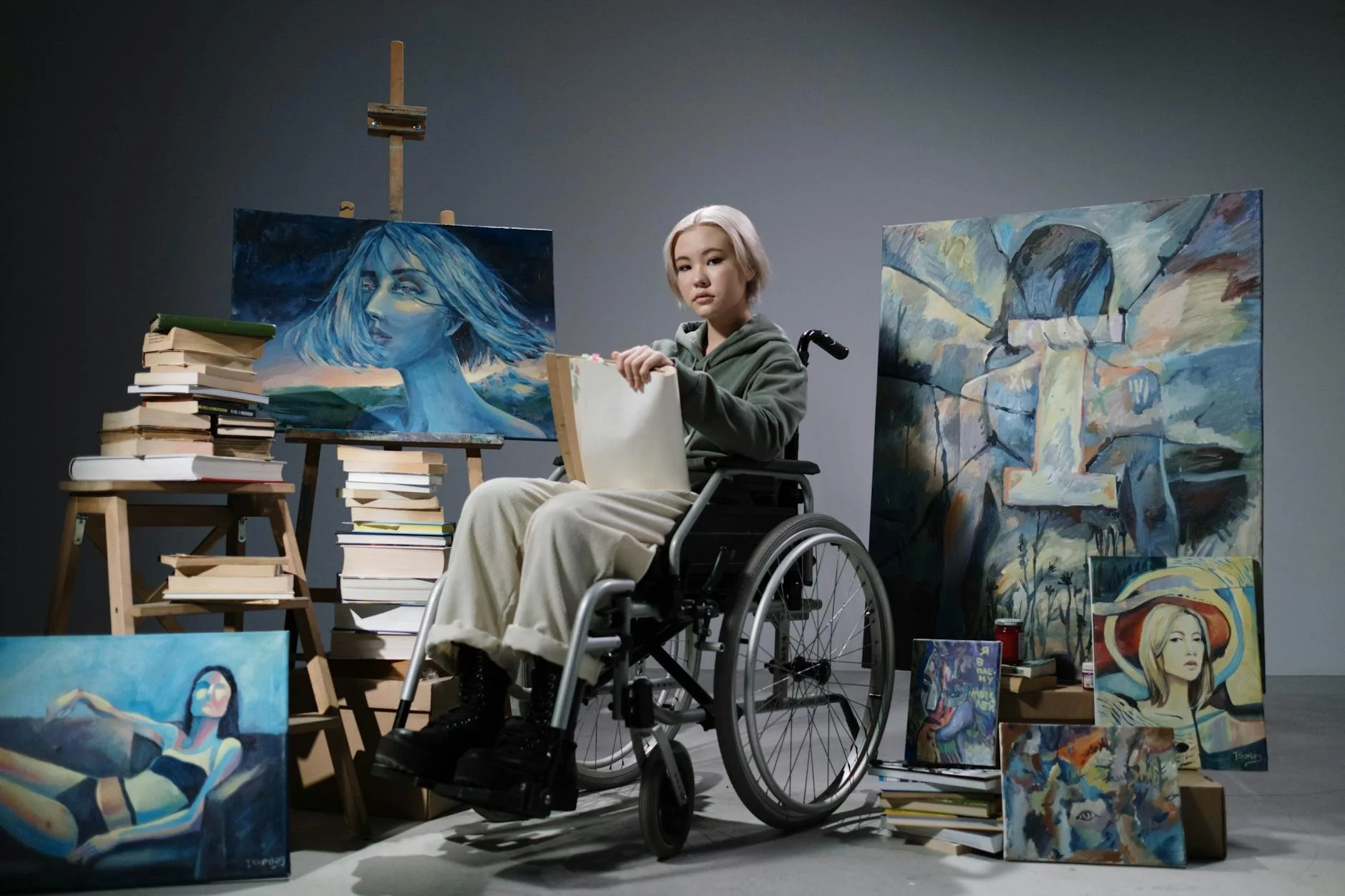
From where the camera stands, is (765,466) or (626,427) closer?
(626,427)

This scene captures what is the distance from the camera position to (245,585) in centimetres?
222

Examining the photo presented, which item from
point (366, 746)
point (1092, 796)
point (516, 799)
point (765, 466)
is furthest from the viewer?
point (366, 746)

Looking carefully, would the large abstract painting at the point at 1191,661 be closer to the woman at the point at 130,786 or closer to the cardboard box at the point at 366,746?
the cardboard box at the point at 366,746

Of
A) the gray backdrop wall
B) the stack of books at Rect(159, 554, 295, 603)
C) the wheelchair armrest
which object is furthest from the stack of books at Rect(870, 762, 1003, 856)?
the gray backdrop wall

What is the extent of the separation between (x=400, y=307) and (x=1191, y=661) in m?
1.94

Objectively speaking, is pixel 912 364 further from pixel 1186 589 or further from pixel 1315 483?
pixel 1315 483

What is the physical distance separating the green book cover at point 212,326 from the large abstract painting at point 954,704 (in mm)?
1489

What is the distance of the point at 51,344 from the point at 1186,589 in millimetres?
3513

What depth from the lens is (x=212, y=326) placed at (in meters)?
2.30

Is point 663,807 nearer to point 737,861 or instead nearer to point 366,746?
point 737,861

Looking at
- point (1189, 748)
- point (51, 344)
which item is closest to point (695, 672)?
point (1189, 748)

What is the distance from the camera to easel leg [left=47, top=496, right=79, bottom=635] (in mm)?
2186
